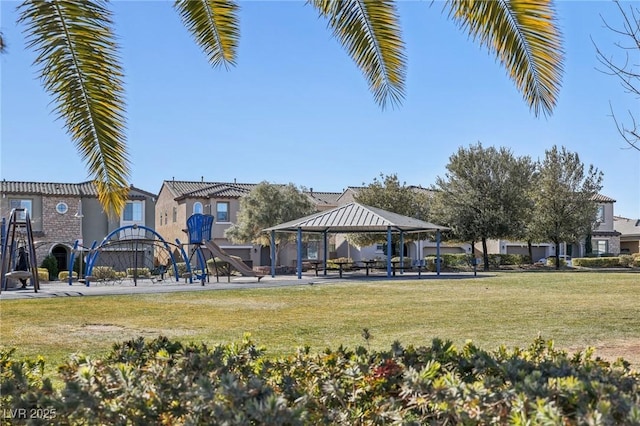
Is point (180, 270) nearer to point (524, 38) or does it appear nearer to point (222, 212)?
point (222, 212)

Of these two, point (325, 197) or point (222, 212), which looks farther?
point (325, 197)

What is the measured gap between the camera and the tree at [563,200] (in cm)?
4366

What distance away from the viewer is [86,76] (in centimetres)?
594

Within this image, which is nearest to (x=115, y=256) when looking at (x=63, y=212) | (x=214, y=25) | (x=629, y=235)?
(x=63, y=212)

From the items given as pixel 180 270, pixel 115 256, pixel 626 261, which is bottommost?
pixel 180 270

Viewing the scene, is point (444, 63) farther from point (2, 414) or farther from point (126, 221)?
point (126, 221)

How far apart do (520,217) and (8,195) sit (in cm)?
3164

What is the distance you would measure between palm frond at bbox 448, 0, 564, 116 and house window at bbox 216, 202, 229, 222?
144ft

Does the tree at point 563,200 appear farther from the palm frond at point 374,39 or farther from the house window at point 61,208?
the palm frond at point 374,39

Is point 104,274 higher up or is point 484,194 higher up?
point 484,194

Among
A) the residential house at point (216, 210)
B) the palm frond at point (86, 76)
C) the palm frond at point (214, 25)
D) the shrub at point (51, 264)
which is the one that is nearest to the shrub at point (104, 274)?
the shrub at point (51, 264)

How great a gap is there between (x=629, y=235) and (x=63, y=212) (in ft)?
168

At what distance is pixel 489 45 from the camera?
19.9 ft

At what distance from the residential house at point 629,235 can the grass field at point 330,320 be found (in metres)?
50.8
